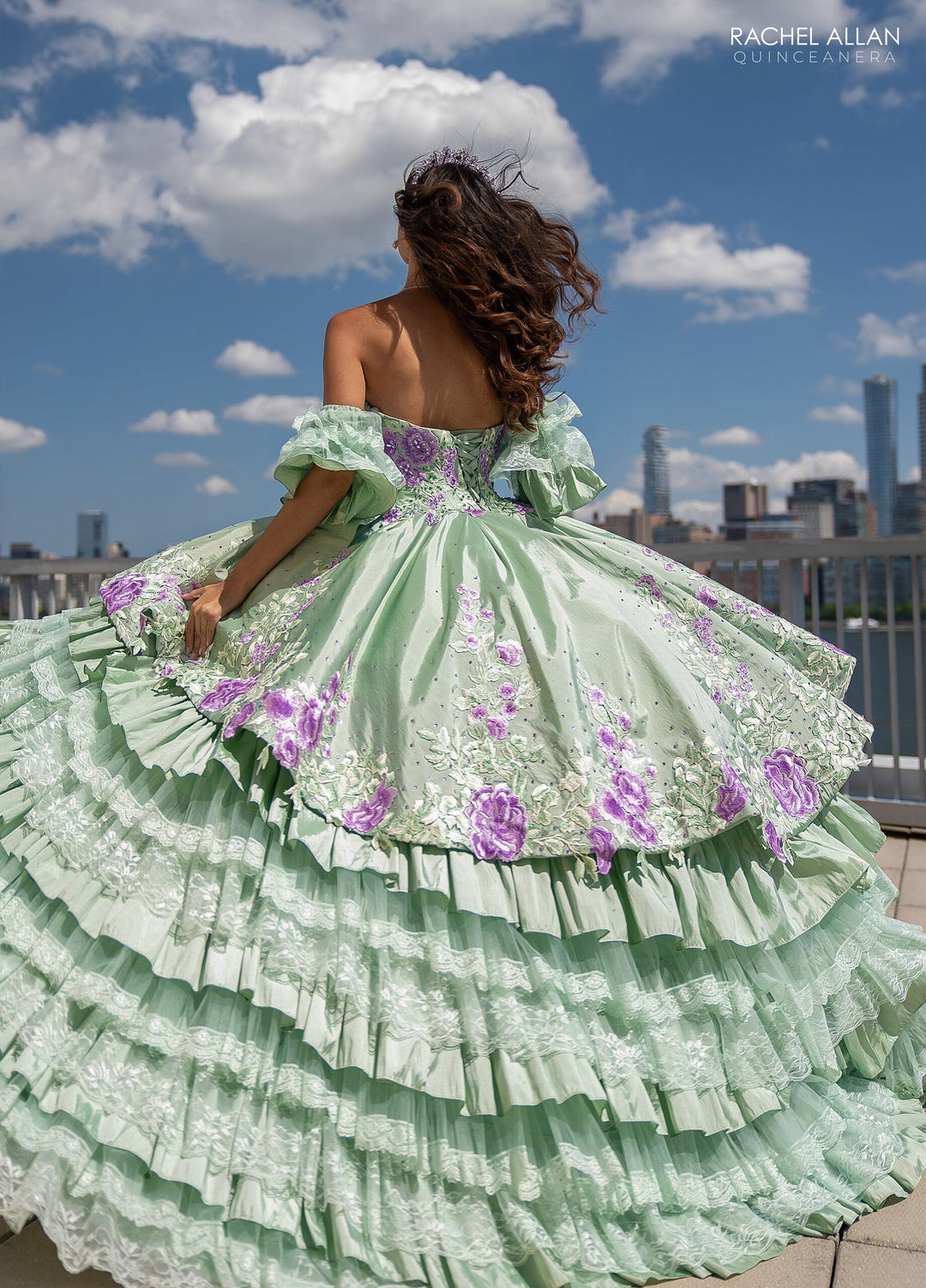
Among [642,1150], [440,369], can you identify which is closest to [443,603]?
[440,369]

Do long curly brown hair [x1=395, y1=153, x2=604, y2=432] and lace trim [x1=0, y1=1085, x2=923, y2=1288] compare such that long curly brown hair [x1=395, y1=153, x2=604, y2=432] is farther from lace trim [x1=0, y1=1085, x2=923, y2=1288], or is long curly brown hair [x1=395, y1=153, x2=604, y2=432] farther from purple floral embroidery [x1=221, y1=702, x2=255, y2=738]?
lace trim [x1=0, y1=1085, x2=923, y2=1288]

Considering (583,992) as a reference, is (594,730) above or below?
above

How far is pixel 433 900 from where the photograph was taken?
1462 millimetres

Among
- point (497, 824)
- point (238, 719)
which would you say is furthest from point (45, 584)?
point (497, 824)

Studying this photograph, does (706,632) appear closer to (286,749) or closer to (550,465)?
(550,465)

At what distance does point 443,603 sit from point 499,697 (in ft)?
0.74

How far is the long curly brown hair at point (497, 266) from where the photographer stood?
1.94 meters

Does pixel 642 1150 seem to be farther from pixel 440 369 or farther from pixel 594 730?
pixel 440 369

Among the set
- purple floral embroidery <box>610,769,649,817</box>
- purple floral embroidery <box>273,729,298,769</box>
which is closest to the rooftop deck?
purple floral embroidery <box>610,769,649,817</box>

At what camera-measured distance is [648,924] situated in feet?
4.98

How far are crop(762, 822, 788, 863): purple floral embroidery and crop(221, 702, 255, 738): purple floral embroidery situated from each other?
0.91m

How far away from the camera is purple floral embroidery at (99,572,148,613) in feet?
6.31

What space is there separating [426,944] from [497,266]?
4.39 feet

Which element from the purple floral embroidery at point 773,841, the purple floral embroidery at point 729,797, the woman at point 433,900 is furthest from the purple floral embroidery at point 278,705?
the purple floral embroidery at point 773,841
